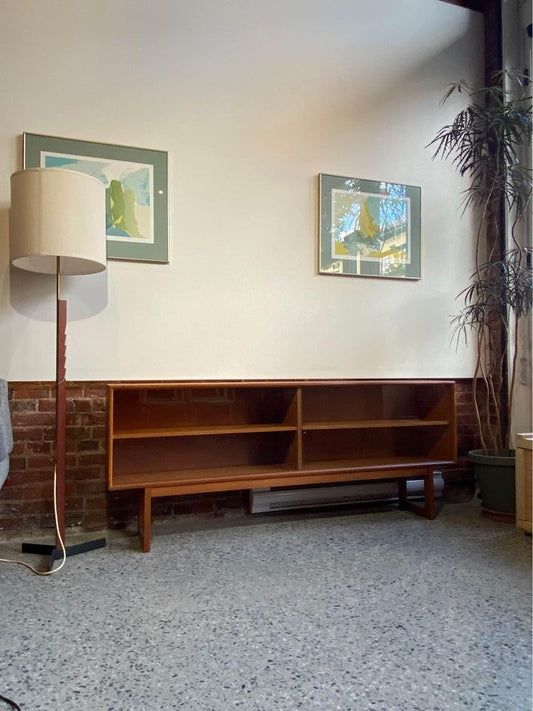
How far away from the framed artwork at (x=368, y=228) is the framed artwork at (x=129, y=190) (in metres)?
1.01

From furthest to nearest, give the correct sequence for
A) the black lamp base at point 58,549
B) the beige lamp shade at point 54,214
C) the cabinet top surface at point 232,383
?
the cabinet top surface at point 232,383 → the black lamp base at point 58,549 → the beige lamp shade at point 54,214

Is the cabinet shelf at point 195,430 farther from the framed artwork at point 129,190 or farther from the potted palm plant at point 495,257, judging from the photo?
the potted palm plant at point 495,257

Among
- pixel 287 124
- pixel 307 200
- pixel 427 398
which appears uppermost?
pixel 287 124

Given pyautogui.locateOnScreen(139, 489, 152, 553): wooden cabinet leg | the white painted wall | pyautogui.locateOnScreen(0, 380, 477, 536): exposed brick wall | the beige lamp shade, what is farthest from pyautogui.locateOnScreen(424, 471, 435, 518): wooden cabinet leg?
the beige lamp shade

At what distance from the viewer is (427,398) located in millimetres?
3207

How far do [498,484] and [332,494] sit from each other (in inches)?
A: 38.4

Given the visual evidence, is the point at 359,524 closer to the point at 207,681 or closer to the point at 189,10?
the point at 207,681

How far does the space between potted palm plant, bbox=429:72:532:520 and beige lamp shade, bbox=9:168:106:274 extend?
2.14 metres

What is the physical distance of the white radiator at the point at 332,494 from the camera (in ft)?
9.82

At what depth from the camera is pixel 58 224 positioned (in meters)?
2.21

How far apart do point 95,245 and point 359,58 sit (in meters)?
2.24

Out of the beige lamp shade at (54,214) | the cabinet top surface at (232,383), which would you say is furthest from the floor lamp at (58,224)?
the cabinet top surface at (232,383)

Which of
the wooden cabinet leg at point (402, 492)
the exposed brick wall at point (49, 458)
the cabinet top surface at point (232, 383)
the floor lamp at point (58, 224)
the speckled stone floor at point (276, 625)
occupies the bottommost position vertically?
the speckled stone floor at point (276, 625)

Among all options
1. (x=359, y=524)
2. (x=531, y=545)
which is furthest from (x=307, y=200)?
(x=531, y=545)
